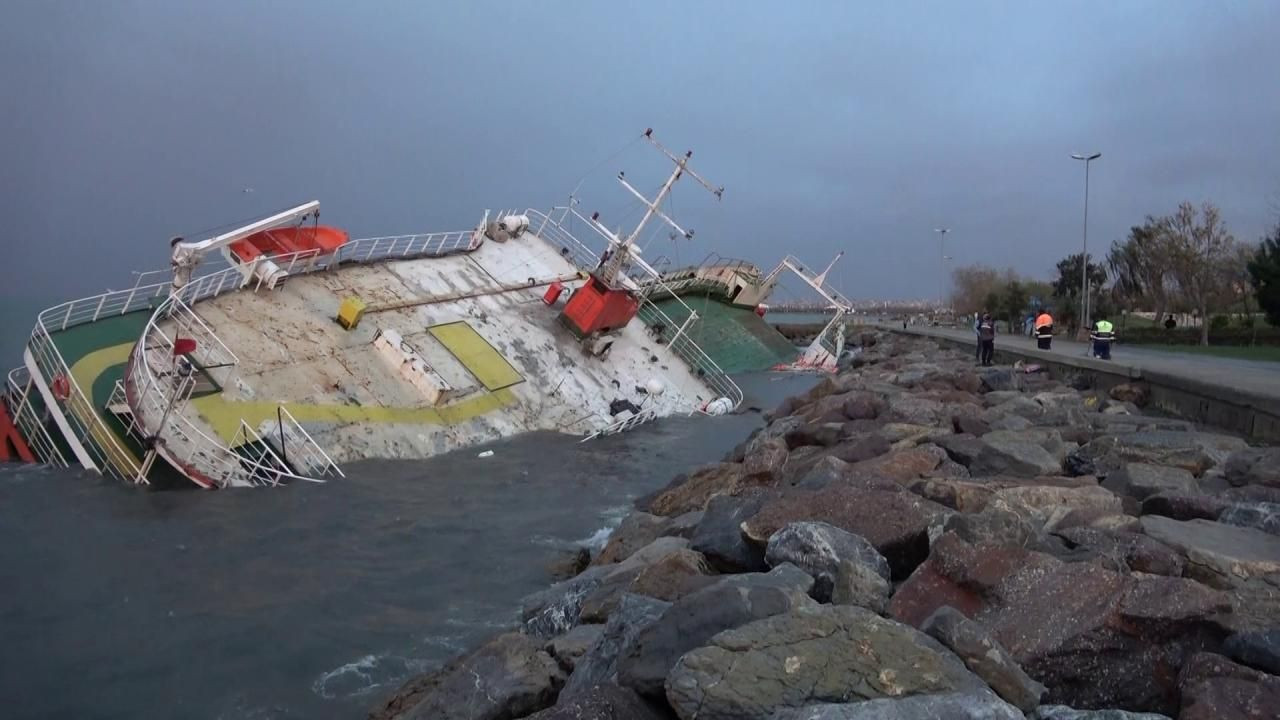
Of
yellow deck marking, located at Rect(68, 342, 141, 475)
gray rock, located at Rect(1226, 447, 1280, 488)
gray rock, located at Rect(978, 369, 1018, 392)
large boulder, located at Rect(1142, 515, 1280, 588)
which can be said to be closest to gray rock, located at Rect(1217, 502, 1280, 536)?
large boulder, located at Rect(1142, 515, 1280, 588)

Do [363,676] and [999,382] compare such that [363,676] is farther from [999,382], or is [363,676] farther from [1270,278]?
[1270,278]

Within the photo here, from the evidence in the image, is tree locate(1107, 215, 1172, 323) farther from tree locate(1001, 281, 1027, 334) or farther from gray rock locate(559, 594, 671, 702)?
gray rock locate(559, 594, 671, 702)

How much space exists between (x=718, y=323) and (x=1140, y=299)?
42.3 metres

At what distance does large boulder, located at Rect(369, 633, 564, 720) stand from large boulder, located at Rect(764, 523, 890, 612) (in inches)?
67.7

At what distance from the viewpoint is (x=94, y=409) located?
1355 cm

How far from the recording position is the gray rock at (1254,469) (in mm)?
8078

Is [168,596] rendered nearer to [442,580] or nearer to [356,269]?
[442,580]

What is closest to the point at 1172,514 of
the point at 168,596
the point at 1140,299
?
the point at 168,596

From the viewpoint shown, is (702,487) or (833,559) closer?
(833,559)

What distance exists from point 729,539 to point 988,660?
2.88m

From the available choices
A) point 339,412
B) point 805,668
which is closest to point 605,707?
point 805,668

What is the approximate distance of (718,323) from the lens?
133ft

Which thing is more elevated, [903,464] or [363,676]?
[903,464]

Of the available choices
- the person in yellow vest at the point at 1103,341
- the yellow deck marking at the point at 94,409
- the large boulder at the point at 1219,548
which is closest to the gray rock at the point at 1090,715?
the large boulder at the point at 1219,548
